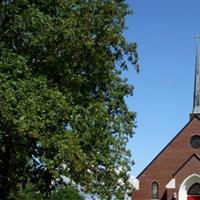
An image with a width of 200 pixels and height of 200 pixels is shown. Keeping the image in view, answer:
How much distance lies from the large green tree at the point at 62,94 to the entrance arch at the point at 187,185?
25.2m

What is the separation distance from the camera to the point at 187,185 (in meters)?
48.4

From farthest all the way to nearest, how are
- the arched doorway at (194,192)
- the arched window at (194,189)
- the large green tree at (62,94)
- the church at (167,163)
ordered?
the church at (167,163) → the arched window at (194,189) → the arched doorway at (194,192) → the large green tree at (62,94)

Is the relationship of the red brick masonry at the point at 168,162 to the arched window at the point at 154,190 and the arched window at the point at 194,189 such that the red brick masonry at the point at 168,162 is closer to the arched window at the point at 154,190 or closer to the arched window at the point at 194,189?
the arched window at the point at 154,190

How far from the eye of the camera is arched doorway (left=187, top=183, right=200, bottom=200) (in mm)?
48406

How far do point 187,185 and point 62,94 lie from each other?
30129 millimetres

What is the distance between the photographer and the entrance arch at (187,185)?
47906 millimetres

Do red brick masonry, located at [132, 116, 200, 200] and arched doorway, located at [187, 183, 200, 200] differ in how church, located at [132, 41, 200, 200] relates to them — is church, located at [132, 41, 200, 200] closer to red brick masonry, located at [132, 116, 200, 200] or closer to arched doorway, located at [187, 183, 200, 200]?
red brick masonry, located at [132, 116, 200, 200]

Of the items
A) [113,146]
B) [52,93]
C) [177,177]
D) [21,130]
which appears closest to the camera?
[21,130]

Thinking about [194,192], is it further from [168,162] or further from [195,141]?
[195,141]

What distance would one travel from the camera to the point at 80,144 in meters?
20.5

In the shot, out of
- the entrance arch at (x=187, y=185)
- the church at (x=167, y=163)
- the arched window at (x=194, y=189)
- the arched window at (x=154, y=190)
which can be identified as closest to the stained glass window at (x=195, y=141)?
the church at (x=167, y=163)

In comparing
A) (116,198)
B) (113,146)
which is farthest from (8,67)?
(116,198)

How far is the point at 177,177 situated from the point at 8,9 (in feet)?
103

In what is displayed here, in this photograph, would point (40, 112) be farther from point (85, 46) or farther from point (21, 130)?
point (85, 46)
